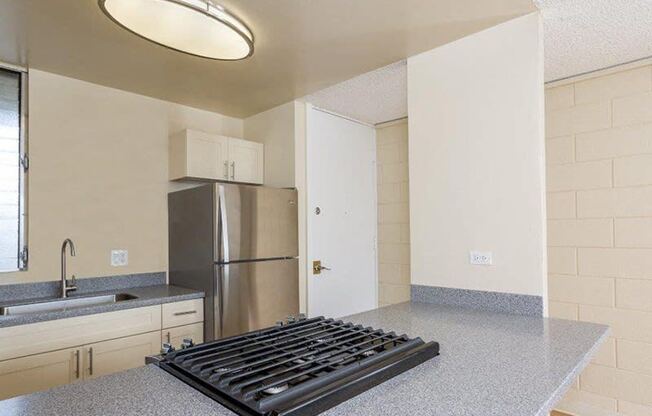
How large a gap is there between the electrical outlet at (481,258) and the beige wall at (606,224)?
1181 mm

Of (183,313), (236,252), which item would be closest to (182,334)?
(183,313)

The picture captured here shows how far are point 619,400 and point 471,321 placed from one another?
1.68 meters

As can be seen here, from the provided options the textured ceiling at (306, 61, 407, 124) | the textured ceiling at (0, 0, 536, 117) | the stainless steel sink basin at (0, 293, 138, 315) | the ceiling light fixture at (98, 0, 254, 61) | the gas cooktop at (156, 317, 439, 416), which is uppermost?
the textured ceiling at (0, 0, 536, 117)

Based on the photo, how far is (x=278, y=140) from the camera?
3.20m

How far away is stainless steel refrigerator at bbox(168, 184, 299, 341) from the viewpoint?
2.49 m

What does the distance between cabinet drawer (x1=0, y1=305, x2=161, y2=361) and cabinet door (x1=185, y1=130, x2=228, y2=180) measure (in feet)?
3.55

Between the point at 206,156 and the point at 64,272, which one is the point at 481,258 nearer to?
the point at 206,156

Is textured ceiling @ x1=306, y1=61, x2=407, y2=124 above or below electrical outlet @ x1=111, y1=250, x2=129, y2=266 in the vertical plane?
above

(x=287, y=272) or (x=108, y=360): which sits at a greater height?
(x=287, y=272)

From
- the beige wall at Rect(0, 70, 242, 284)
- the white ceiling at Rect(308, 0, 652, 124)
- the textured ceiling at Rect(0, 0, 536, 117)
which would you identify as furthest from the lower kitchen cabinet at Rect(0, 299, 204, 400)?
the white ceiling at Rect(308, 0, 652, 124)

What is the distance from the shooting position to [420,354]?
1.15m

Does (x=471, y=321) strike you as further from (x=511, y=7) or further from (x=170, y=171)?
(x=170, y=171)

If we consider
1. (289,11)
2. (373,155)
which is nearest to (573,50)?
(289,11)

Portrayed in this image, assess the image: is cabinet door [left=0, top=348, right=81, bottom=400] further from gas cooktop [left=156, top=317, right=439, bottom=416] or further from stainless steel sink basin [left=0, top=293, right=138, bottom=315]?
gas cooktop [left=156, top=317, right=439, bottom=416]
